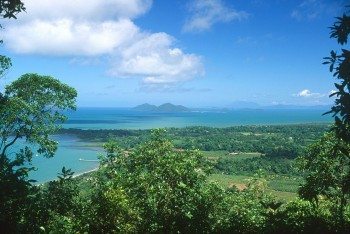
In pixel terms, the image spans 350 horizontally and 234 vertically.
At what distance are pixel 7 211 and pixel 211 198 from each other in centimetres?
625

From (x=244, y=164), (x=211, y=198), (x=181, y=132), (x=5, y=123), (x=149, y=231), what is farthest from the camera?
(x=181, y=132)

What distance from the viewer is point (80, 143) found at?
118 m

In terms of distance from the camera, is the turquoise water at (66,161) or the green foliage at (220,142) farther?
the green foliage at (220,142)

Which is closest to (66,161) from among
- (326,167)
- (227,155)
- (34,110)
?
(227,155)

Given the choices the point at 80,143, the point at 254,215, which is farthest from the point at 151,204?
the point at 80,143

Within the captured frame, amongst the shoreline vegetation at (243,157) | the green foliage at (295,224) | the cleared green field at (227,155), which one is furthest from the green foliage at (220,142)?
the green foliage at (295,224)

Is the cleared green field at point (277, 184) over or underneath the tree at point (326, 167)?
underneath

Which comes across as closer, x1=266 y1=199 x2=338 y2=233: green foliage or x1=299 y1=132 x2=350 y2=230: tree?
x1=266 y1=199 x2=338 y2=233: green foliage

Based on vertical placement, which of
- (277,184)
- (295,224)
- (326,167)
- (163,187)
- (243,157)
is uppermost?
(326,167)

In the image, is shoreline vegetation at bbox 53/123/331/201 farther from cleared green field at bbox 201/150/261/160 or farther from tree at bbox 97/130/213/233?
tree at bbox 97/130/213/233

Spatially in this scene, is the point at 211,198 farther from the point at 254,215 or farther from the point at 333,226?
the point at 333,226

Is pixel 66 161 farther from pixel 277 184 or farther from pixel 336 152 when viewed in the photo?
pixel 336 152

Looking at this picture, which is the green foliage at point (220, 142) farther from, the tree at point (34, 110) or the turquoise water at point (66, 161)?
the tree at point (34, 110)

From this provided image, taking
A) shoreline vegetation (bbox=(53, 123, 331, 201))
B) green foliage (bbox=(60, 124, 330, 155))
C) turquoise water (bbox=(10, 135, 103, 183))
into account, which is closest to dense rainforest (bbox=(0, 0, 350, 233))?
shoreline vegetation (bbox=(53, 123, 331, 201))
